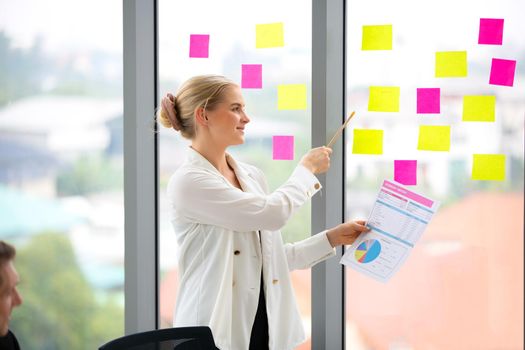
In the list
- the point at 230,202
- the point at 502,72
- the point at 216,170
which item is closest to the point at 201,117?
the point at 216,170

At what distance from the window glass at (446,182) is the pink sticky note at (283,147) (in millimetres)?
221

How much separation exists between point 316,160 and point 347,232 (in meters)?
0.24

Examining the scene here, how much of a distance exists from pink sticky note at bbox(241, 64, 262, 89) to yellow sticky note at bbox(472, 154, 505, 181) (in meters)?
0.82

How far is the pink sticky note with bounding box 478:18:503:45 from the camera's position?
2373 mm

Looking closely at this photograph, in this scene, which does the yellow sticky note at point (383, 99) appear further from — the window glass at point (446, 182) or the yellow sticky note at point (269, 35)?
the yellow sticky note at point (269, 35)

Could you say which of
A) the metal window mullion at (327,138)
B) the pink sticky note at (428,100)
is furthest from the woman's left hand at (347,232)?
the pink sticky note at (428,100)

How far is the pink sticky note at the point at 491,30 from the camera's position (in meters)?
2.37

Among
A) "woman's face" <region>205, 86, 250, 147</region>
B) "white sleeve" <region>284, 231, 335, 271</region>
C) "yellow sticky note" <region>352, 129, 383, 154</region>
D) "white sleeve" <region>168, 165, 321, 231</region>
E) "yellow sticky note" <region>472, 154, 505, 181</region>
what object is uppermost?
"woman's face" <region>205, 86, 250, 147</region>

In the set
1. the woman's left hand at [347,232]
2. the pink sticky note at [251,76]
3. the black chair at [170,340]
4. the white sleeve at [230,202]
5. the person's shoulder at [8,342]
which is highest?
the pink sticky note at [251,76]

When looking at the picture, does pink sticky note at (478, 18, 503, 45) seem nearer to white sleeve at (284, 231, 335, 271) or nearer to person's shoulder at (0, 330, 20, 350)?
white sleeve at (284, 231, 335, 271)

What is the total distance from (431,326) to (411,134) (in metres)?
0.67

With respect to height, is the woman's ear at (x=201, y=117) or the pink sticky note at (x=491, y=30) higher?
the pink sticky note at (x=491, y=30)

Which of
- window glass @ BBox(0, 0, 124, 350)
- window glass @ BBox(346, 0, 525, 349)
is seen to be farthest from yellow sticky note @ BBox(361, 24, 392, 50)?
window glass @ BBox(0, 0, 124, 350)

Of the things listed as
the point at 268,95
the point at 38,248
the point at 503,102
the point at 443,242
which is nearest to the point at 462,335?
the point at 443,242
